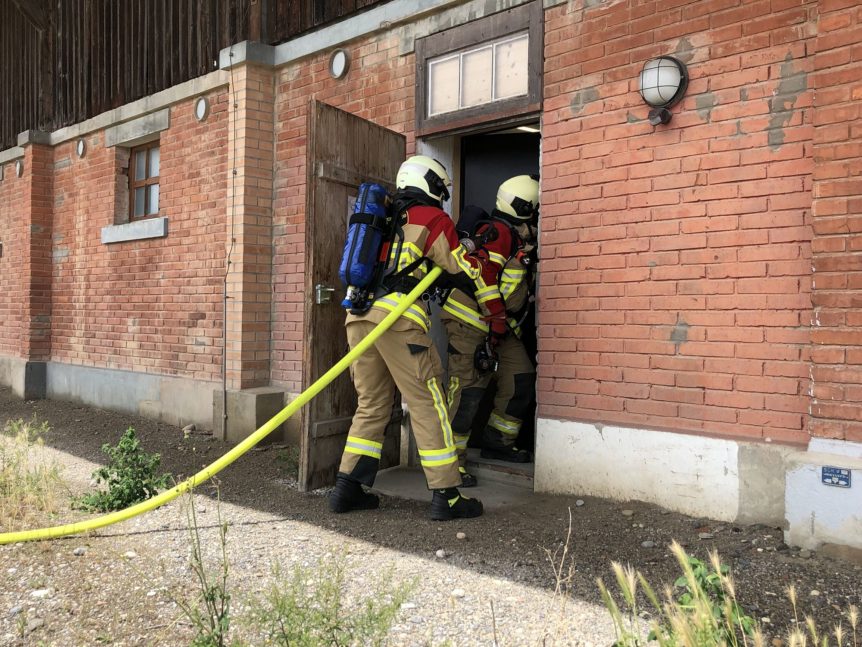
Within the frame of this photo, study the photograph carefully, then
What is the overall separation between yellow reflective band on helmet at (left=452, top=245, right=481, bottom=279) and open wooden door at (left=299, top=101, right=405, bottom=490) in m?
1.09

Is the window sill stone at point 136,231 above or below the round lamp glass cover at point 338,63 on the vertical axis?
below

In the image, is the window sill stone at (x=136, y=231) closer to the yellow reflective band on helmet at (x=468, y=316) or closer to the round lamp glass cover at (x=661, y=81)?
the yellow reflective band on helmet at (x=468, y=316)

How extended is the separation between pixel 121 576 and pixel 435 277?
2406 millimetres

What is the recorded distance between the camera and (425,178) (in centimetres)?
455

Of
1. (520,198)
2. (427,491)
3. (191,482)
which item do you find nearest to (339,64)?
(520,198)

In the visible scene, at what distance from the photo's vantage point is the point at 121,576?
3.38 meters

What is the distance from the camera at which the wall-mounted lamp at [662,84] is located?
4.16 metres

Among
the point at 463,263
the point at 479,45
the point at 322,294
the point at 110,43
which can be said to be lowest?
the point at 322,294

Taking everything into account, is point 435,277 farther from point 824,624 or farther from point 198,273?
point 198,273

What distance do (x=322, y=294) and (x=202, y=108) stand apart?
361cm

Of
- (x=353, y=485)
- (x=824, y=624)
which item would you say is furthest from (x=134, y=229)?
(x=824, y=624)

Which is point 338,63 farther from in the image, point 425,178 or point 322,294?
point 322,294

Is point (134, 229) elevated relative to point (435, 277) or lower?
elevated

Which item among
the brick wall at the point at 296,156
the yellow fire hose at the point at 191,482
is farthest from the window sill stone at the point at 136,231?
the yellow fire hose at the point at 191,482
